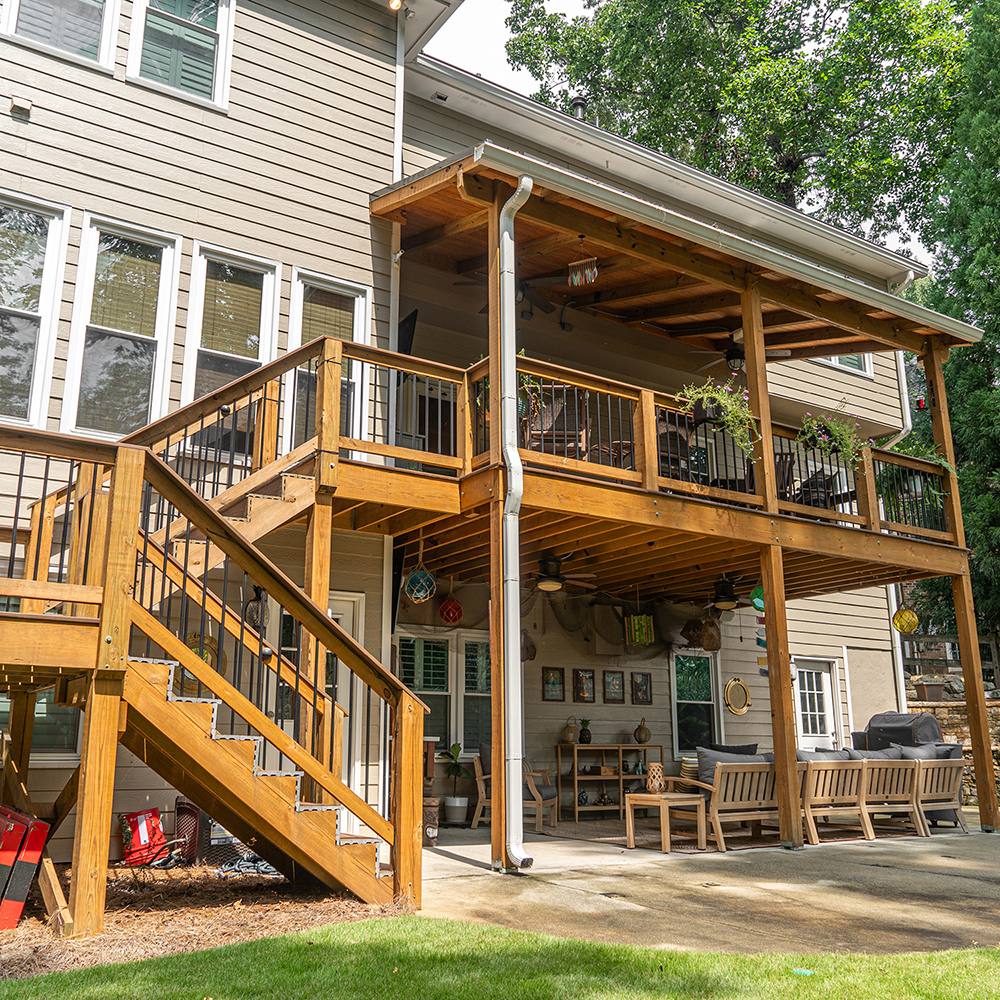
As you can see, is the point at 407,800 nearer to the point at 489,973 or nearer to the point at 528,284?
the point at 489,973

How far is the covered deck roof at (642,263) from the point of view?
27.0ft

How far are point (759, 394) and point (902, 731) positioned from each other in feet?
18.8

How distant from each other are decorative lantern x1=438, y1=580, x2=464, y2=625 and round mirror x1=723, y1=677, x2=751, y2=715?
187 inches

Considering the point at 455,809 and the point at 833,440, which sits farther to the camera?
the point at 833,440

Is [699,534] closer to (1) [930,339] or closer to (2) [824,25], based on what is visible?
(1) [930,339]

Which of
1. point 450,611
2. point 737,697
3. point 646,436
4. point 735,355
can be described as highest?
point 735,355

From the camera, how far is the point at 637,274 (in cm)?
1079

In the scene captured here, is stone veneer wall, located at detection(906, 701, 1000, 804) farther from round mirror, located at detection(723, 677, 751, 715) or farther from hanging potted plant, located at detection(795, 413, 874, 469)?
hanging potted plant, located at detection(795, 413, 874, 469)

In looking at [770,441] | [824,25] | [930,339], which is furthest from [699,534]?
[824,25]

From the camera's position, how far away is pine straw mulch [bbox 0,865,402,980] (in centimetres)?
428

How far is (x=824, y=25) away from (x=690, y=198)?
17.6m

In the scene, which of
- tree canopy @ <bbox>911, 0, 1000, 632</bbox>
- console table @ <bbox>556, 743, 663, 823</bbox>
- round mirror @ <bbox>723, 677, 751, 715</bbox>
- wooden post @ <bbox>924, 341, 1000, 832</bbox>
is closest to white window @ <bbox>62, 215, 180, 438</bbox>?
console table @ <bbox>556, 743, 663, 823</bbox>

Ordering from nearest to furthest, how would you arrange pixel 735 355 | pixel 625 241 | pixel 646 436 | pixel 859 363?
pixel 646 436 → pixel 625 241 → pixel 735 355 → pixel 859 363

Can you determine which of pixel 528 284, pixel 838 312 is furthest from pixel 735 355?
pixel 528 284
